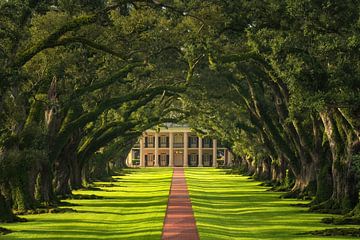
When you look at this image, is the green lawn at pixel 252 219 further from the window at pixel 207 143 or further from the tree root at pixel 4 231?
the window at pixel 207 143

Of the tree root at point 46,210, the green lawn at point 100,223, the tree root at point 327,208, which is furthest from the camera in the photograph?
the tree root at point 327,208

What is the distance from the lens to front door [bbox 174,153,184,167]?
175 meters

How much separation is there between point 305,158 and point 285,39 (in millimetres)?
23308

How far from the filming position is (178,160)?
6929 inches

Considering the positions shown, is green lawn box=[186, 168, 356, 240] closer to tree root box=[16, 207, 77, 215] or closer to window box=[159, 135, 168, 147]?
tree root box=[16, 207, 77, 215]

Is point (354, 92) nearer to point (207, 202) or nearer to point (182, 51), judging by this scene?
point (182, 51)

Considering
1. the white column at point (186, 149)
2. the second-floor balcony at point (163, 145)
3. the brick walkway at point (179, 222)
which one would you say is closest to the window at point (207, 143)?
the white column at point (186, 149)

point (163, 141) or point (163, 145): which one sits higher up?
point (163, 141)

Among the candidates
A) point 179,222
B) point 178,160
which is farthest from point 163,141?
point 179,222

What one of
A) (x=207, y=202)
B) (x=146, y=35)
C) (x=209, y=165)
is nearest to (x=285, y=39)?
(x=146, y=35)

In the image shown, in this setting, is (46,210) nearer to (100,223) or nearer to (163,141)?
(100,223)

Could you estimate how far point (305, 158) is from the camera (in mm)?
49938

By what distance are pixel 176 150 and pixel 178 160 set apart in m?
2.43

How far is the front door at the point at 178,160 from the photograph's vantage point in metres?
175
